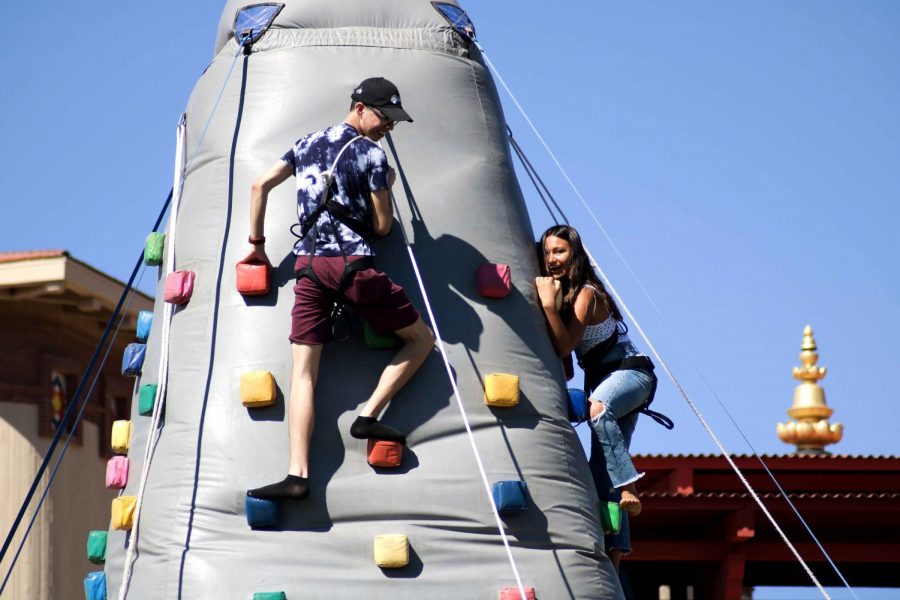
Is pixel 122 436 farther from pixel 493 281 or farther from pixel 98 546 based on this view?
pixel 493 281

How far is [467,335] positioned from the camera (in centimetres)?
598

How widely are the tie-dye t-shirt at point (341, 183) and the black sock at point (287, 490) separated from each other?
2.94 feet

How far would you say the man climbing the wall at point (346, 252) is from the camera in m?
5.63

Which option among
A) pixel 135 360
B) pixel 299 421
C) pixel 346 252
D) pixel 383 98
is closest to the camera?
pixel 299 421

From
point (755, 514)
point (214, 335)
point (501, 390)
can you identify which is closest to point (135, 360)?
point (214, 335)

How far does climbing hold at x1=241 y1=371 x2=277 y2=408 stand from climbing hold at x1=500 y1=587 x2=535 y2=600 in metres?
1.18

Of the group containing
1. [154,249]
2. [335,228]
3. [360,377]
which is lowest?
[360,377]

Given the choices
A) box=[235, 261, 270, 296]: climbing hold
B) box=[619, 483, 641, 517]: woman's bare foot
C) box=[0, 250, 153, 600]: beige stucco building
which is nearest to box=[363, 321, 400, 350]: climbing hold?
box=[235, 261, 270, 296]: climbing hold

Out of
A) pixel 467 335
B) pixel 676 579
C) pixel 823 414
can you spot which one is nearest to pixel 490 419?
pixel 467 335

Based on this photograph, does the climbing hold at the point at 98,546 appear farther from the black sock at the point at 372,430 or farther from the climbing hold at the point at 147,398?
the black sock at the point at 372,430

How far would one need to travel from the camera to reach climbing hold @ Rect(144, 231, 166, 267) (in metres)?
6.56

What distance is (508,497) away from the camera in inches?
221

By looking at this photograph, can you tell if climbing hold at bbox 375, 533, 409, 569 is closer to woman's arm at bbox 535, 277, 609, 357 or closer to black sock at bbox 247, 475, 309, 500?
black sock at bbox 247, 475, 309, 500

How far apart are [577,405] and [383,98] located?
1.55 m
